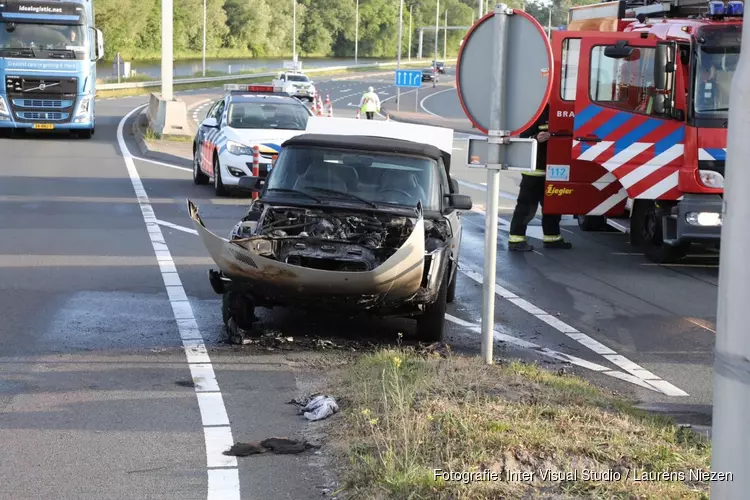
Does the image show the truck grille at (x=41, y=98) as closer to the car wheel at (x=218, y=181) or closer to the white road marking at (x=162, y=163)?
the white road marking at (x=162, y=163)

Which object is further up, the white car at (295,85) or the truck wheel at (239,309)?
the white car at (295,85)

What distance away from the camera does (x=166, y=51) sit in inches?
1212

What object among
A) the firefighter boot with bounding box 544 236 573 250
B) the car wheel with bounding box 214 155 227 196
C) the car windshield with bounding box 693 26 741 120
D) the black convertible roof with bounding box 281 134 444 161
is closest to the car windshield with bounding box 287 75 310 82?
the car wheel with bounding box 214 155 227 196

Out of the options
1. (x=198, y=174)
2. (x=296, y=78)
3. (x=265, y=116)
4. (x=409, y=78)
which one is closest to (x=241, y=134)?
(x=265, y=116)

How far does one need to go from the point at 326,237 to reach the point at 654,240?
642 centimetres

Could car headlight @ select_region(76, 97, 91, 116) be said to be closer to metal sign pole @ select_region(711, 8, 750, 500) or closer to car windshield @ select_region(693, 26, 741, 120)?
car windshield @ select_region(693, 26, 741, 120)

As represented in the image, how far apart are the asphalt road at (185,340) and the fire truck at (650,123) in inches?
27.0

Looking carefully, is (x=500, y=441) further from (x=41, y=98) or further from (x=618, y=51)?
(x=41, y=98)

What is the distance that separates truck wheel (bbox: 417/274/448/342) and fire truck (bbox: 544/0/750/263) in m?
5.00

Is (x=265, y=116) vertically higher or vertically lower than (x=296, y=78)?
lower

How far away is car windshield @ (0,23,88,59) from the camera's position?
94.3 feet

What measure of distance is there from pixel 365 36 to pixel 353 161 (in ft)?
550

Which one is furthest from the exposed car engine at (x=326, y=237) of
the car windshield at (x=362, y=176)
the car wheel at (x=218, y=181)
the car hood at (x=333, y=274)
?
the car wheel at (x=218, y=181)

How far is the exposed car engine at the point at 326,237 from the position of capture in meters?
8.43
